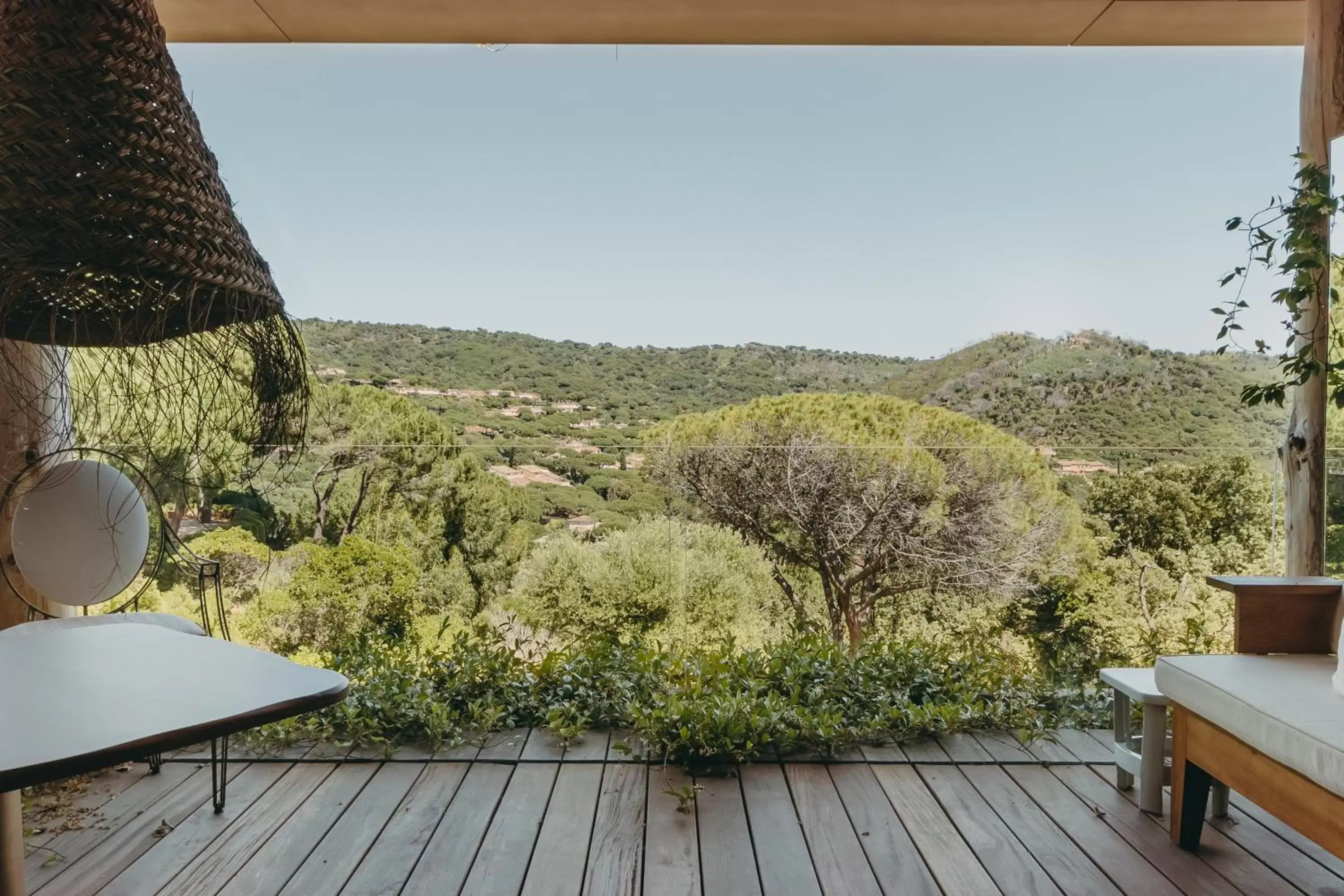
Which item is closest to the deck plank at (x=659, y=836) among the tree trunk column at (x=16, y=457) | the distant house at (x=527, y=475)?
the tree trunk column at (x=16, y=457)

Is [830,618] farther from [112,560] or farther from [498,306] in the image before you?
[498,306]

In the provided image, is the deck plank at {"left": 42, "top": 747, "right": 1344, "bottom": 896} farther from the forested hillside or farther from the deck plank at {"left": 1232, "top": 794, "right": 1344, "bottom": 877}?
the forested hillside

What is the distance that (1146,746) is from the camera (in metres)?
2.77

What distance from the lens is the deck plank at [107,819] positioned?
94.3 inches

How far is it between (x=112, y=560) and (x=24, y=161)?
1.89 m

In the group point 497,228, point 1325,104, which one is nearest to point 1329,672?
point 1325,104

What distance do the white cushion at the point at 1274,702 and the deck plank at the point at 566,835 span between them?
1.61 m

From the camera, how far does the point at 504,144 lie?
20.5 feet

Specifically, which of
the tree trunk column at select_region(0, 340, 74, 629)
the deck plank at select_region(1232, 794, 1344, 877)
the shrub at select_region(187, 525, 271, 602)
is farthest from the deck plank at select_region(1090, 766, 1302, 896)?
the shrub at select_region(187, 525, 271, 602)

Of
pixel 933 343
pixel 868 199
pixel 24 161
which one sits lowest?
pixel 24 161

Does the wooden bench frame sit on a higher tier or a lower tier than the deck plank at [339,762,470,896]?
higher

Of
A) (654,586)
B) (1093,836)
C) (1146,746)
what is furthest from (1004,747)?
(654,586)

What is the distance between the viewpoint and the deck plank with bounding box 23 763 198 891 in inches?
94.3

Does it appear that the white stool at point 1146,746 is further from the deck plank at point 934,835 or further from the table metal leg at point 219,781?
the table metal leg at point 219,781
